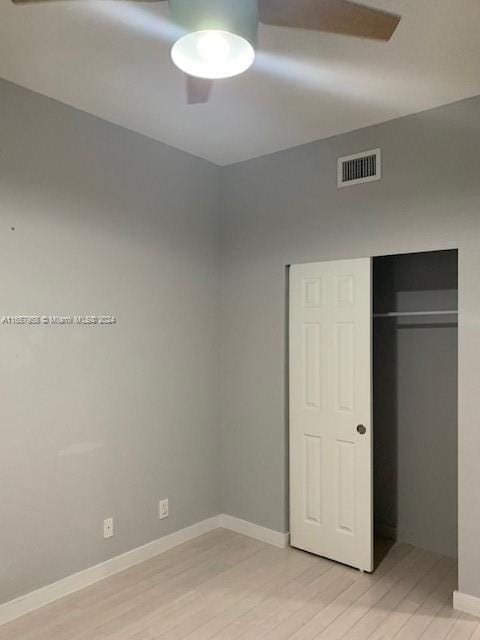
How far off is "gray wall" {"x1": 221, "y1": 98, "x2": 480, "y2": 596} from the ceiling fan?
1.34 m

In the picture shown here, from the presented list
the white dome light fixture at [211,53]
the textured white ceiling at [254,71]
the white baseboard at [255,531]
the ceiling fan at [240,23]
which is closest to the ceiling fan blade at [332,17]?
the ceiling fan at [240,23]

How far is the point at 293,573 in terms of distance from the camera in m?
3.19

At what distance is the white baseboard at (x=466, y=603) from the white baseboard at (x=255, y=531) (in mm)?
1180

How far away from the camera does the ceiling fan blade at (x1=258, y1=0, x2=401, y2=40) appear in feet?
5.37

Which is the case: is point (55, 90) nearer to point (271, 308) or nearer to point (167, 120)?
point (167, 120)

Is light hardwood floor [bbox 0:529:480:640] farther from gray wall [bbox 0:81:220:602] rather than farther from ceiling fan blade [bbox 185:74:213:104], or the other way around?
ceiling fan blade [bbox 185:74:213:104]

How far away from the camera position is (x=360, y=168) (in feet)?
10.7

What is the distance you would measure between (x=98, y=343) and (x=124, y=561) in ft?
4.64

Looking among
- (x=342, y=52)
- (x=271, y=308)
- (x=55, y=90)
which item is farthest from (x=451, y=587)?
(x=55, y=90)

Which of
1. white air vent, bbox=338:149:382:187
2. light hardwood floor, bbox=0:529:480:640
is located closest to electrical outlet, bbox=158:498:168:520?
light hardwood floor, bbox=0:529:480:640

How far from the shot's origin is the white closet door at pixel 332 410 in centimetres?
322

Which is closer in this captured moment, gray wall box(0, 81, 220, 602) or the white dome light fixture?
the white dome light fixture
